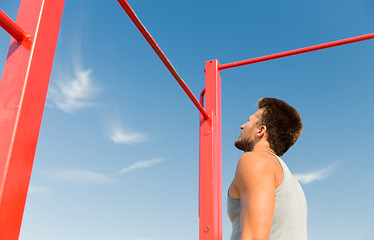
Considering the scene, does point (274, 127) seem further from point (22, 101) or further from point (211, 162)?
point (22, 101)

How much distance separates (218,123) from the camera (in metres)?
2.50

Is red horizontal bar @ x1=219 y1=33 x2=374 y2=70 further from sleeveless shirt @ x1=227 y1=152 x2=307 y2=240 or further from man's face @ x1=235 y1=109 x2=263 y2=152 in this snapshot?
sleeveless shirt @ x1=227 y1=152 x2=307 y2=240

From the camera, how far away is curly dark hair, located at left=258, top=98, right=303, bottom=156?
66.8 inches

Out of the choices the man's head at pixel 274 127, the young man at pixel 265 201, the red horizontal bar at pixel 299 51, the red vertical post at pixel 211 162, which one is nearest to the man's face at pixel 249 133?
the man's head at pixel 274 127

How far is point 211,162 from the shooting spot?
232 cm

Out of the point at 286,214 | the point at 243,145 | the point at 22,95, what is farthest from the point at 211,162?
the point at 22,95

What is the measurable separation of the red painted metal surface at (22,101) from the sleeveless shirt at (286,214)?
0.85m

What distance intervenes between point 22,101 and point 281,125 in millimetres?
1239

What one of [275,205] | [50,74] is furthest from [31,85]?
[275,205]

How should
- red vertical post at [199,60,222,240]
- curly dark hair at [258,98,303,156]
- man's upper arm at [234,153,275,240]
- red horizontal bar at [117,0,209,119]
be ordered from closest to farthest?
1. man's upper arm at [234,153,275,240]
2. red horizontal bar at [117,0,209,119]
3. curly dark hair at [258,98,303,156]
4. red vertical post at [199,60,222,240]

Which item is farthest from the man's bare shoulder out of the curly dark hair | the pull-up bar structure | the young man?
the pull-up bar structure

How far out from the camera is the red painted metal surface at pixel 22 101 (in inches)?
32.0

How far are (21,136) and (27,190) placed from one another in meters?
0.14

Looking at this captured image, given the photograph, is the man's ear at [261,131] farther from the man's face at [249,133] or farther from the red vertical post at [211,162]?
the red vertical post at [211,162]
